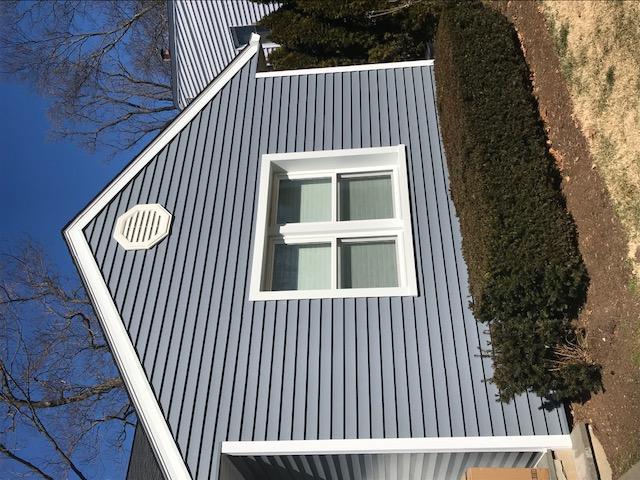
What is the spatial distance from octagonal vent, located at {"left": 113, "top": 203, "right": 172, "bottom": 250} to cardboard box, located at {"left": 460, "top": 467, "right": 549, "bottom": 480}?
542 cm

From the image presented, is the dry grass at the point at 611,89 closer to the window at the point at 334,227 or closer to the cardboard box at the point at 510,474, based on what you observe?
the cardboard box at the point at 510,474

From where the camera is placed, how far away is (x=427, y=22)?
34.9 ft

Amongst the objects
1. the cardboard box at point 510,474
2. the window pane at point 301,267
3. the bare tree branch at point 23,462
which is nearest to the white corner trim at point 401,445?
the cardboard box at point 510,474

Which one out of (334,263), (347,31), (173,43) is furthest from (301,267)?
(173,43)

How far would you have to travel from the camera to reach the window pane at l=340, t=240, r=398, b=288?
24.3 ft

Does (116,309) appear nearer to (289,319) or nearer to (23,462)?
(289,319)

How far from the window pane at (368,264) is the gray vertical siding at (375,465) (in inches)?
89.7

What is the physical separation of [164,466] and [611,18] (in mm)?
7463

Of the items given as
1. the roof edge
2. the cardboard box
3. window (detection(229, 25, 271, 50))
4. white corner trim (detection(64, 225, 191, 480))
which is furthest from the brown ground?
the roof edge

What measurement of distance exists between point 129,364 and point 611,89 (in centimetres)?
678

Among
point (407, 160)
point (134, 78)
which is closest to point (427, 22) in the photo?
point (407, 160)

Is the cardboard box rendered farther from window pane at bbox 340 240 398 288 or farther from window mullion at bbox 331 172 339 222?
window mullion at bbox 331 172 339 222

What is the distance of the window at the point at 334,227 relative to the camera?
7371 millimetres

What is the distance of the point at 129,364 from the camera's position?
6.83 m
